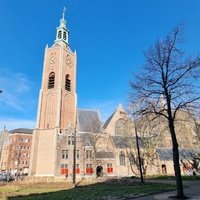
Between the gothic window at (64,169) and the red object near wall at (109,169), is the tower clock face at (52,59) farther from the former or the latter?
the red object near wall at (109,169)

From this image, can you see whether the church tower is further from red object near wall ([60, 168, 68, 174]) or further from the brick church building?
red object near wall ([60, 168, 68, 174])

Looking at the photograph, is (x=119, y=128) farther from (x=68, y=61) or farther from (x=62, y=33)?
(x=62, y=33)

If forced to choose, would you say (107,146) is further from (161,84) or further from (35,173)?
(161,84)

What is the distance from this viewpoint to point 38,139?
49.8 m

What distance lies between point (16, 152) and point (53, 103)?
35142mm

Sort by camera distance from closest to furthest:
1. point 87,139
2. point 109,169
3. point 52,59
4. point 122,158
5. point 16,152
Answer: point 109,169, point 87,139, point 122,158, point 52,59, point 16,152

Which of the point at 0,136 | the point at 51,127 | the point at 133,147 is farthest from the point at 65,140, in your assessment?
the point at 0,136

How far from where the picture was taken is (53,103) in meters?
52.5

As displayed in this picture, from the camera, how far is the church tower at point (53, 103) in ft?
155

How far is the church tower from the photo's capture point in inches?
1864

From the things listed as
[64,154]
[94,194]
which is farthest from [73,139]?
[94,194]

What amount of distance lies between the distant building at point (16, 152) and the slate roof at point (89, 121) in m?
33.3

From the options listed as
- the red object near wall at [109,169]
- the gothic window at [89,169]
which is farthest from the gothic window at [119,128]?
the gothic window at [89,169]

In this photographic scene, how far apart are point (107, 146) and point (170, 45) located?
39294 millimetres
